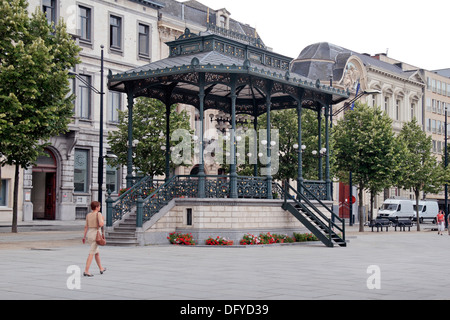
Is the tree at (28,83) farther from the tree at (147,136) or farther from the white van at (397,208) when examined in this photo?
the white van at (397,208)

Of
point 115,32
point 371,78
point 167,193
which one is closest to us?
point 167,193

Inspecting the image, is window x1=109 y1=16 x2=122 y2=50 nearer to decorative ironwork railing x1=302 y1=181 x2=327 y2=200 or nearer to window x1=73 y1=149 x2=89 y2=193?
window x1=73 y1=149 x2=89 y2=193

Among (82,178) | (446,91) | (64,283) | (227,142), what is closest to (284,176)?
(227,142)

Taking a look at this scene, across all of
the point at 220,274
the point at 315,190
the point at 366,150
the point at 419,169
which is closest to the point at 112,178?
the point at 366,150

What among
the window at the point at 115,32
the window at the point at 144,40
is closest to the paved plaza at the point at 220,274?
the window at the point at 115,32

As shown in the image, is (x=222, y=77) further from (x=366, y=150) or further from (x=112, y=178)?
(x=112, y=178)

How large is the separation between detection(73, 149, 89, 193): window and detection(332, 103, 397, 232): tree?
50.4 feet

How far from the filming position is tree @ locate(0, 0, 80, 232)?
2645 centimetres

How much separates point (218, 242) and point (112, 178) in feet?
75.7

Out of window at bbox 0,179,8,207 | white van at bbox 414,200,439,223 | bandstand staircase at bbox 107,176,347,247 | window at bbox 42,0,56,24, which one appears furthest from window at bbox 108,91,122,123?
white van at bbox 414,200,439,223

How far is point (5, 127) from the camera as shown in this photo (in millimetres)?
25734

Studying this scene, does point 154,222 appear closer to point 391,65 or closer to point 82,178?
point 82,178

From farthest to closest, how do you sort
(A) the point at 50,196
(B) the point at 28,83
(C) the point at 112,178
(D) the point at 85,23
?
1. (C) the point at 112,178
2. (D) the point at 85,23
3. (A) the point at 50,196
4. (B) the point at 28,83

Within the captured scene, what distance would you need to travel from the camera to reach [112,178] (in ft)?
150
